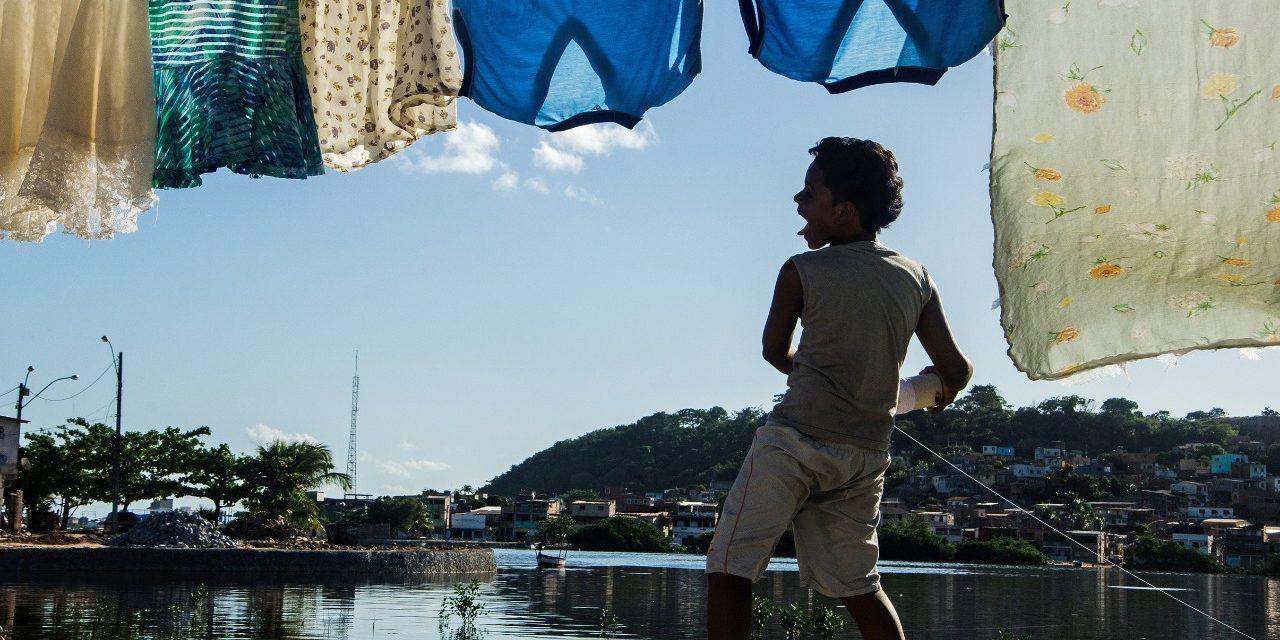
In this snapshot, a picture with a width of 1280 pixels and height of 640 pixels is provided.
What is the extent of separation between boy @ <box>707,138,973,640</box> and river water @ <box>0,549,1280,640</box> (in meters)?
3.55

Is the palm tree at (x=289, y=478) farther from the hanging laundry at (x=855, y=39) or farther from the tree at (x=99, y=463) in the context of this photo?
the hanging laundry at (x=855, y=39)

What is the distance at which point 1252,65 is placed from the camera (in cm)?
248

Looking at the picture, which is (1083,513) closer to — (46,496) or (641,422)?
(641,422)

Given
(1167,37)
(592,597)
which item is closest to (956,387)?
(1167,37)

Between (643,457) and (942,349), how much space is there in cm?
13191

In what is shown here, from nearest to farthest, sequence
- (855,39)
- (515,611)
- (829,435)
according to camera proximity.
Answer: (829,435), (855,39), (515,611)

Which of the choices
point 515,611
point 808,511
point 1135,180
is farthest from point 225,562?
point 1135,180

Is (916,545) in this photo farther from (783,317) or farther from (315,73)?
(783,317)

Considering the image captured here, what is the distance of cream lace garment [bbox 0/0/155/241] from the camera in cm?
321

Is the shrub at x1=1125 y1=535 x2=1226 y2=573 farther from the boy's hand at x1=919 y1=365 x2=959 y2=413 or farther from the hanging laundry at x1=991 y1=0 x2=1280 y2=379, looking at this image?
the boy's hand at x1=919 y1=365 x2=959 y2=413

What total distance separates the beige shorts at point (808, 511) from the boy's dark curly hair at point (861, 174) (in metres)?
0.51

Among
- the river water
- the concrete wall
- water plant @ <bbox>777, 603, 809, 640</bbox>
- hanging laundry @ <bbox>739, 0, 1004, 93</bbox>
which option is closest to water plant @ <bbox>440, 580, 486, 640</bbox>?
the river water

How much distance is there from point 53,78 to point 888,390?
7.92 feet

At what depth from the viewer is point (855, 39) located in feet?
9.41
